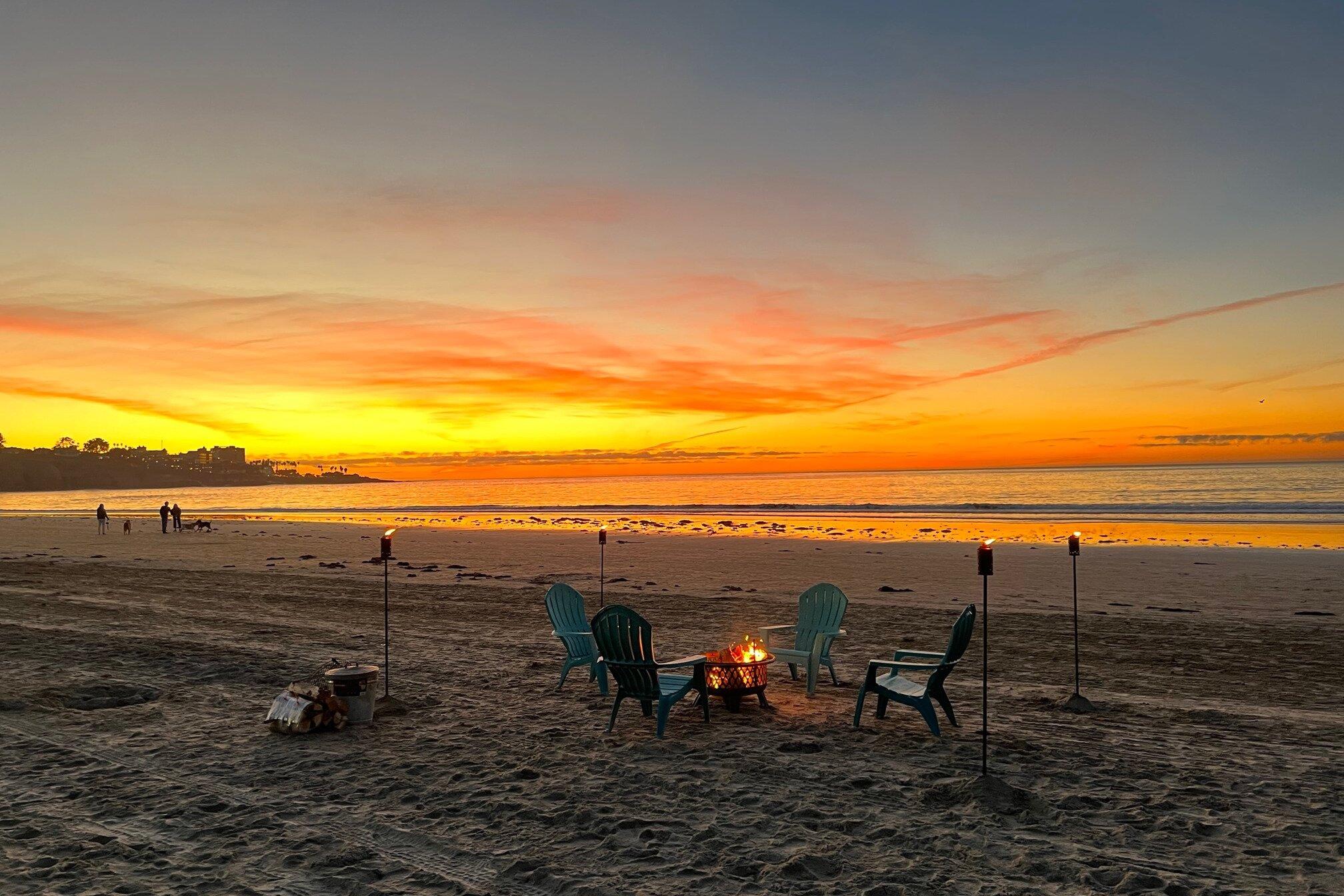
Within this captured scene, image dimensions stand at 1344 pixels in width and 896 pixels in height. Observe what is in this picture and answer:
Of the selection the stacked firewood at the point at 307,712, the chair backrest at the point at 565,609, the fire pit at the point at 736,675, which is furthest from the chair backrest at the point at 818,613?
the stacked firewood at the point at 307,712

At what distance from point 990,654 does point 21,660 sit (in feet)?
37.5

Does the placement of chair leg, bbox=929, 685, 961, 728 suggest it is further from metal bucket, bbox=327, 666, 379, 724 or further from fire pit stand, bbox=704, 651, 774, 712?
metal bucket, bbox=327, 666, 379, 724

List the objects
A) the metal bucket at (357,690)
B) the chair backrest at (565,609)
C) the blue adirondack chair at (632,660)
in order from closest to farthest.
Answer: the blue adirondack chair at (632,660) < the metal bucket at (357,690) < the chair backrest at (565,609)

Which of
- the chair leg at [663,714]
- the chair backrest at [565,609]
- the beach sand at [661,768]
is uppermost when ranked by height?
the chair backrest at [565,609]

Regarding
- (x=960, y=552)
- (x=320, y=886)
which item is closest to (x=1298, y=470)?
(x=960, y=552)

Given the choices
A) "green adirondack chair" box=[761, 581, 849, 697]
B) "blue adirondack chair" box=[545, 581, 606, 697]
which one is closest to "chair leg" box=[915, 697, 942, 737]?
"green adirondack chair" box=[761, 581, 849, 697]

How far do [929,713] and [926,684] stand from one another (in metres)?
0.42

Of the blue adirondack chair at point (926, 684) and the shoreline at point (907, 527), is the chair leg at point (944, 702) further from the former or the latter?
the shoreline at point (907, 527)

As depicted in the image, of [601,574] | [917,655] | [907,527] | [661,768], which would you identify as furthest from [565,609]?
[907,527]

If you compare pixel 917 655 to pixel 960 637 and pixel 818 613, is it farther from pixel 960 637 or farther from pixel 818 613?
pixel 818 613

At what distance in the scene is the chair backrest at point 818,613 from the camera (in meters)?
8.78

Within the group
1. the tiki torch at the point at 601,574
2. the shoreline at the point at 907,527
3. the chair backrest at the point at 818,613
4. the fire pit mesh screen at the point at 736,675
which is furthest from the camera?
the shoreline at the point at 907,527

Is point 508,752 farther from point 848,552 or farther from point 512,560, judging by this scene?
point 848,552

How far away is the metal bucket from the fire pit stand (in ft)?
9.59
